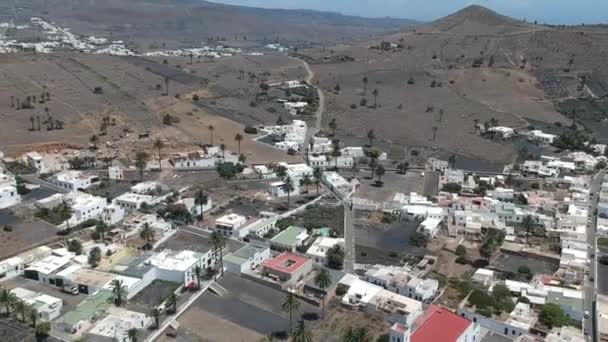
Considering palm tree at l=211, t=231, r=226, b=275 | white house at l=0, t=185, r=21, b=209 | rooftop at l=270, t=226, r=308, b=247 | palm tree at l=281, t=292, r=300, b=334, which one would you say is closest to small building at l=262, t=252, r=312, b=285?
rooftop at l=270, t=226, r=308, b=247

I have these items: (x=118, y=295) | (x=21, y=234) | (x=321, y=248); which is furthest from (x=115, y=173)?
(x=321, y=248)

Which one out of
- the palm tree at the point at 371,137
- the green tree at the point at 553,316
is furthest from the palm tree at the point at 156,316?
the palm tree at the point at 371,137

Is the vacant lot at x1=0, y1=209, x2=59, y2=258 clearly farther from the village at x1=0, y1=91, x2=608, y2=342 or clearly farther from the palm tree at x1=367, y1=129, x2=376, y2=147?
the palm tree at x1=367, y1=129, x2=376, y2=147

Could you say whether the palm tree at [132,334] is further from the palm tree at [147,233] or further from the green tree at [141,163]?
the green tree at [141,163]

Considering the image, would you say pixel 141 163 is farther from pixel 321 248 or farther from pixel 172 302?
pixel 172 302

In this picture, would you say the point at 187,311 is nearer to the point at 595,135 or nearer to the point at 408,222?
the point at 408,222

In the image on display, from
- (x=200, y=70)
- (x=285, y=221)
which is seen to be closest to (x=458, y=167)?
(x=285, y=221)
